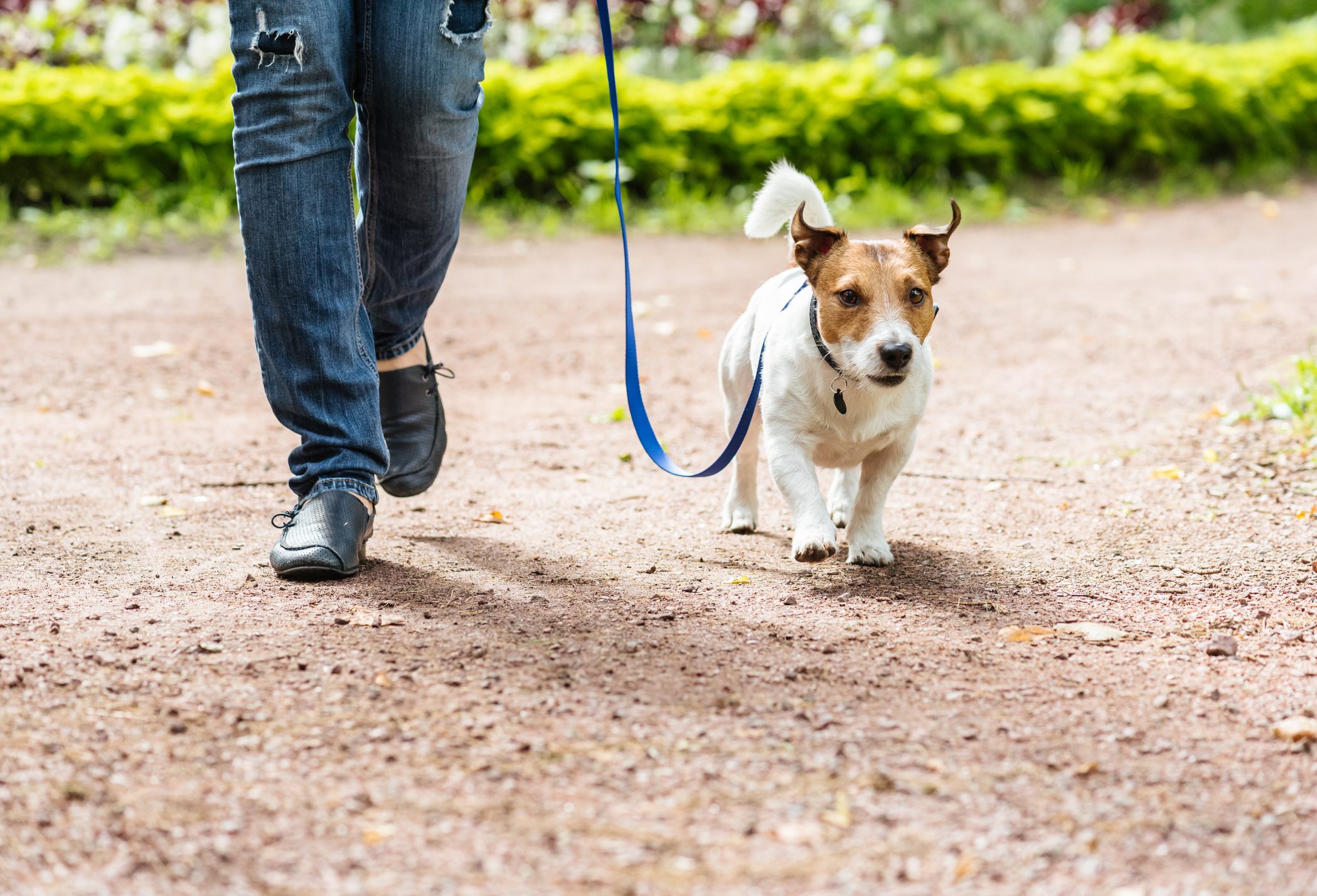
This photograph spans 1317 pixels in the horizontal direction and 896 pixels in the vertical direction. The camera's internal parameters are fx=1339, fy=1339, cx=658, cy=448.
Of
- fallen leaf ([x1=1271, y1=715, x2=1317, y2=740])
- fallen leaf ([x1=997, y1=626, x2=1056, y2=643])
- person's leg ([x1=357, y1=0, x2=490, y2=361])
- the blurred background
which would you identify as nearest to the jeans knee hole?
person's leg ([x1=357, y1=0, x2=490, y2=361])

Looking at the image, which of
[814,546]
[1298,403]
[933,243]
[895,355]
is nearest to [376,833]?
[814,546]

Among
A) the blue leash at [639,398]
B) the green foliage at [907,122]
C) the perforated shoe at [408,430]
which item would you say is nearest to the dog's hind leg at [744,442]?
the blue leash at [639,398]

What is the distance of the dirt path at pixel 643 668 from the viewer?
174 centimetres

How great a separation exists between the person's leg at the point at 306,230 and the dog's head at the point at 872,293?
100cm

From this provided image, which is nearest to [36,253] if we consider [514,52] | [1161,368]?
[514,52]

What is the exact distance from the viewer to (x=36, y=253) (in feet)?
23.9

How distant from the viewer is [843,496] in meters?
3.54

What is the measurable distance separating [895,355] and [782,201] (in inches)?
23.5

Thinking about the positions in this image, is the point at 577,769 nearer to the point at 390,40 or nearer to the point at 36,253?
the point at 390,40

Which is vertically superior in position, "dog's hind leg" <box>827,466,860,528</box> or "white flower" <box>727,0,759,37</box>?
"white flower" <box>727,0,759,37</box>

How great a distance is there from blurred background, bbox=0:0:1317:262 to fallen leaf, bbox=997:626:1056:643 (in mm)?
5840

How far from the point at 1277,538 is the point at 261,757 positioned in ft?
7.88

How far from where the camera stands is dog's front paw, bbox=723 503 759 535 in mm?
3404

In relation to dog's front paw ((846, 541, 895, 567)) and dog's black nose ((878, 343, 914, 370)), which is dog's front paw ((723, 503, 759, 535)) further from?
dog's black nose ((878, 343, 914, 370))
